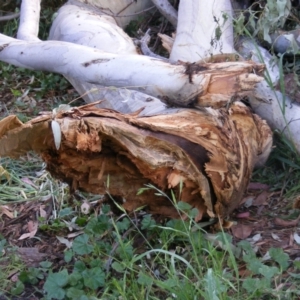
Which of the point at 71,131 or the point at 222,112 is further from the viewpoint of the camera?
the point at 222,112

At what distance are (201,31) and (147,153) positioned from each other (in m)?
1.26

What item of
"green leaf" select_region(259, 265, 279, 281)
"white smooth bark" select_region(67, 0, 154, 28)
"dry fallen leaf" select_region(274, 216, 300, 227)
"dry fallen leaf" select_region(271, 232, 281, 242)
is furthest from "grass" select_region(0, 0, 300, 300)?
"white smooth bark" select_region(67, 0, 154, 28)

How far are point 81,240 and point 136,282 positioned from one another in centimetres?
34

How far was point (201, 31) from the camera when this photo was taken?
3340mm

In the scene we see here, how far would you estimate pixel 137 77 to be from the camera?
2.49 metres

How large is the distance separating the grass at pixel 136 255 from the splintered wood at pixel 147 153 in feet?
0.32

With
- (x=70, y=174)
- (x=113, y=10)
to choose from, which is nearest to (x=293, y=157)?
(x=70, y=174)

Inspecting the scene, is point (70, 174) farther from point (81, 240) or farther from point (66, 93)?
point (66, 93)

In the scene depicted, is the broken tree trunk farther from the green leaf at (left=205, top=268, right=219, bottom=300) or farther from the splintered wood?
the green leaf at (left=205, top=268, right=219, bottom=300)

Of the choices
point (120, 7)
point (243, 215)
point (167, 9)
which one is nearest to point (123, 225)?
point (243, 215)

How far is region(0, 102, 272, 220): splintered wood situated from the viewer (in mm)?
2172

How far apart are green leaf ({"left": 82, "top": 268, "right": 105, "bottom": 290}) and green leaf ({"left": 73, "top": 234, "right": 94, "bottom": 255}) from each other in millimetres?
118

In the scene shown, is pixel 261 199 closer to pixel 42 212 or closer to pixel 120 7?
pixel 42 212

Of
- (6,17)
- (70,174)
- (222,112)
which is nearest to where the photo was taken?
(70,174)
